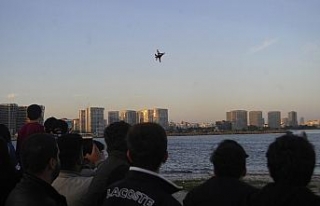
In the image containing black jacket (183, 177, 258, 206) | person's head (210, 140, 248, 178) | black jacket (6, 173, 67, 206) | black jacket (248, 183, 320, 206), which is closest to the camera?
black jacket (248, 183, 320, 206)

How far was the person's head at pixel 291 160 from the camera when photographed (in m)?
2.89

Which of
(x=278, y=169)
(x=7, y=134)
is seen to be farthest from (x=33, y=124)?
(x=278, y=169)

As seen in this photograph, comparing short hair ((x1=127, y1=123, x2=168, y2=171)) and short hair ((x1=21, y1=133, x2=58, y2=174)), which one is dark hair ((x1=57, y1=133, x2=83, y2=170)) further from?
short hair ((x1=127, y1=123, x2=168, y2=171))

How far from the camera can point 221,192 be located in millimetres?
3791

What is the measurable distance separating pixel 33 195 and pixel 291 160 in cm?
173

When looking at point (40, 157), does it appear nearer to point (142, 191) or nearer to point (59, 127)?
point (142, 191)

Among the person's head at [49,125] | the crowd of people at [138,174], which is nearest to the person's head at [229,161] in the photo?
the crowd of people at [138,174]

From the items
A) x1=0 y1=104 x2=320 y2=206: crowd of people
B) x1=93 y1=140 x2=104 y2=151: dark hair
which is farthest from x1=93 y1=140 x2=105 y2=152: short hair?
x1=0 y1=104 x2=320 y2=206: crowd of people

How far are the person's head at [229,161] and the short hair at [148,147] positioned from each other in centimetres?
95

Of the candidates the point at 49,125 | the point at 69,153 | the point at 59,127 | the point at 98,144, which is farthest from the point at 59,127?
the point at 69,153

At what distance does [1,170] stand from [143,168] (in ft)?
4.58

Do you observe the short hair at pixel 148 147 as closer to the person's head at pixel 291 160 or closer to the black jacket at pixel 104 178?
the person's head at pixel 291 160

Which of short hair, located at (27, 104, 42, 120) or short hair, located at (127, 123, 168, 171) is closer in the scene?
short hair, located at (127, 123, 168, 171)

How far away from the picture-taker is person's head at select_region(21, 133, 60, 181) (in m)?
3.50
